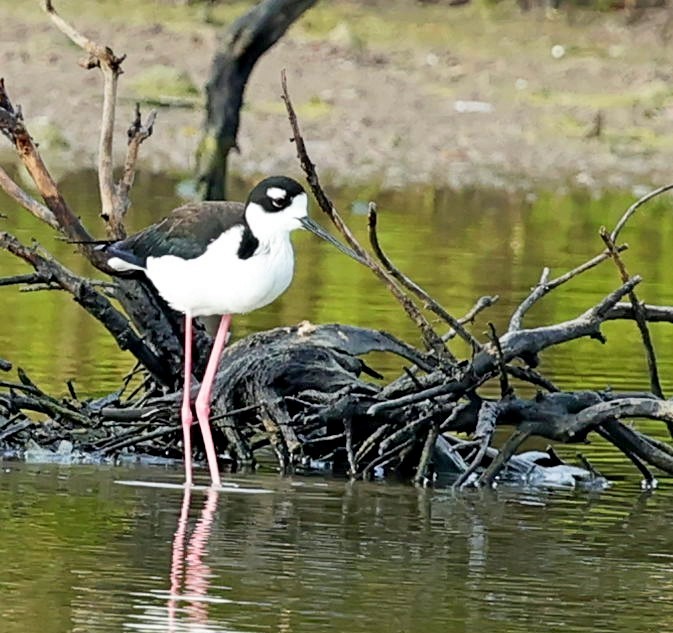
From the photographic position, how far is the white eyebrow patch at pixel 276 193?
7.79 m

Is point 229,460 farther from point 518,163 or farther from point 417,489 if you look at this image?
point 518,163

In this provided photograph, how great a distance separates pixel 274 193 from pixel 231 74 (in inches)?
265

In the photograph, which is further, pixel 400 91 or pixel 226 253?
pixel 400 91

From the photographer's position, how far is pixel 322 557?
6.55 m

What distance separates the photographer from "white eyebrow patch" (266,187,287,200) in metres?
7.79

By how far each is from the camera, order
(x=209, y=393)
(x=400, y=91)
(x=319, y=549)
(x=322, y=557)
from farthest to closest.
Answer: (x=400, y=91) → (x=209, y=393) → (x=319, y=549) → (x=322, y=557)

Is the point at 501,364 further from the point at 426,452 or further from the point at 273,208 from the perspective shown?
the point at 273,208

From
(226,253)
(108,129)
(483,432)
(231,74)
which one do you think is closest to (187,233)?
(226,253)

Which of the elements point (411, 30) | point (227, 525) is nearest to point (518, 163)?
point (411, 30)

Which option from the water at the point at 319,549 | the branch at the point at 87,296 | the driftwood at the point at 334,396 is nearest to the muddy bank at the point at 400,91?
the water at the point at 319,549

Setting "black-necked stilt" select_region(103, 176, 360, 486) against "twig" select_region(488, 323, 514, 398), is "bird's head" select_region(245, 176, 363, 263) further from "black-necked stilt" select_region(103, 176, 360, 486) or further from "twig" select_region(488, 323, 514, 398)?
"twig" select_region(488, 323, 514, 398)

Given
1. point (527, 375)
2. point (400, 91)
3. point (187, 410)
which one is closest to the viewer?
point (527, 375)

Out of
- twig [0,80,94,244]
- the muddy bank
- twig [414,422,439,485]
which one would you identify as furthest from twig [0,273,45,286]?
the muddy bank

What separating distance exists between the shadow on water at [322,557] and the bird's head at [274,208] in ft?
2.90
